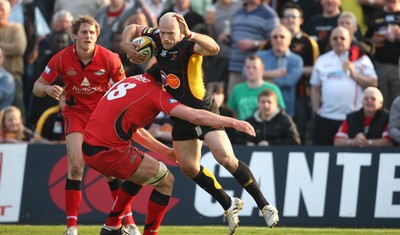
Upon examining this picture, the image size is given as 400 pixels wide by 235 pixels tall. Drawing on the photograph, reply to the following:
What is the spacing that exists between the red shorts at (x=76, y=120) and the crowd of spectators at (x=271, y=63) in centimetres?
304

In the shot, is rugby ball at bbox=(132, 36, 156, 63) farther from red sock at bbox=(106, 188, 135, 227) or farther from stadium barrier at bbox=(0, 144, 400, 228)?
stadium barrier at bbox=(0, 144, 400, 228)

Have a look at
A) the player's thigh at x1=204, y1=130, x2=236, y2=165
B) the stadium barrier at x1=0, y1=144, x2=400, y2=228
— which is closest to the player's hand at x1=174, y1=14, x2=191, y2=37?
the player's thigh at x1=204, y1=130, x2=236, y2=165

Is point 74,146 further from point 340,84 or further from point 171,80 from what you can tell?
point 340,84

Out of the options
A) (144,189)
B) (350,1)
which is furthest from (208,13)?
(144,189)

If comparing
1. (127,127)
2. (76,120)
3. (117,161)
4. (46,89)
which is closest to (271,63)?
(76,120)

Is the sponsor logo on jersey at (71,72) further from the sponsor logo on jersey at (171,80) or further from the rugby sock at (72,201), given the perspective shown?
the sponsor logo on jersey at (171,80)

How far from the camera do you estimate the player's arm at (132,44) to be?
11500 millimetres

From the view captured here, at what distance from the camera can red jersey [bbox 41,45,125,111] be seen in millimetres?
12727

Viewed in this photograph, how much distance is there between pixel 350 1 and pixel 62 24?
4.96m

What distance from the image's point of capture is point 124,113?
37.3 ft

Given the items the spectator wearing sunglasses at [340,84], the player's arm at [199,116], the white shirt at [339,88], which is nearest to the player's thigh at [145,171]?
the player's arm at [199,116]

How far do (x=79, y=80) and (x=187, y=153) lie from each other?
1.83m

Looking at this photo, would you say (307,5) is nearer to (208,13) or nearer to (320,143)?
(208,13)

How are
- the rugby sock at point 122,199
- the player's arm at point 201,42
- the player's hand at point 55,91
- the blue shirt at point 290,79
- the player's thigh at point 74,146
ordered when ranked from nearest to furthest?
the player's arm at point 201,42, the rugby sock at point 122,199, the player's hand at point 55,91, the player's thigh at point 74,146, the blue shirt at point 290,79
